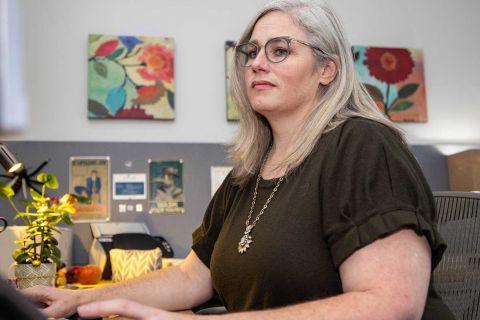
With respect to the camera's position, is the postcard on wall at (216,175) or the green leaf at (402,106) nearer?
the postcard on wall at (216,175)

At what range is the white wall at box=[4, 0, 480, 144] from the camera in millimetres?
2404

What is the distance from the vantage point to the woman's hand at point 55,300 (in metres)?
1.06

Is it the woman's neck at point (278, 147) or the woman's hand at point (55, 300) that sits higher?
the woman's neck at point (278, 147)

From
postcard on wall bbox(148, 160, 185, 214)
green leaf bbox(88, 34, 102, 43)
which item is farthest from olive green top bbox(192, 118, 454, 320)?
green leaf bbox(88, 34, 102, 43)

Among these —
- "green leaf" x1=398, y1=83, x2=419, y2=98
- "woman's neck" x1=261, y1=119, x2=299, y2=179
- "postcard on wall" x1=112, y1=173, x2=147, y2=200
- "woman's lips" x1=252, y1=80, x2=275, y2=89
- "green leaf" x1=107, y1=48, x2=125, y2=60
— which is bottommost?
"postcard on wall" x1=112, y1=173, x2=147, y2=200

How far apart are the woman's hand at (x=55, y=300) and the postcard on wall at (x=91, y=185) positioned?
129 cm

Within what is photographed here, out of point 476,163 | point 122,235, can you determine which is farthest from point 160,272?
point 476,163

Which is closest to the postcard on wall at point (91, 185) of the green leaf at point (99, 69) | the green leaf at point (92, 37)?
the green leaf at point (99, 69)

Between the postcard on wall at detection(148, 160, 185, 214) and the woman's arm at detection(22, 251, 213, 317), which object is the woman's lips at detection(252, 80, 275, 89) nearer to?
the woman's arm at detection(22, 251, 213, 317)

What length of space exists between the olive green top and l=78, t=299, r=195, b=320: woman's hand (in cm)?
31

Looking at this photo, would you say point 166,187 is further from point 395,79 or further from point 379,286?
point 379,286

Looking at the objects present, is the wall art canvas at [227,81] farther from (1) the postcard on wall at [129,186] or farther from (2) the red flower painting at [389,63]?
(2) the red flower painting at [389,63]

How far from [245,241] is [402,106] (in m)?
1.91

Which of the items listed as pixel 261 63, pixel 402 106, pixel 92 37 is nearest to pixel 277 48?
pixel 261 63
